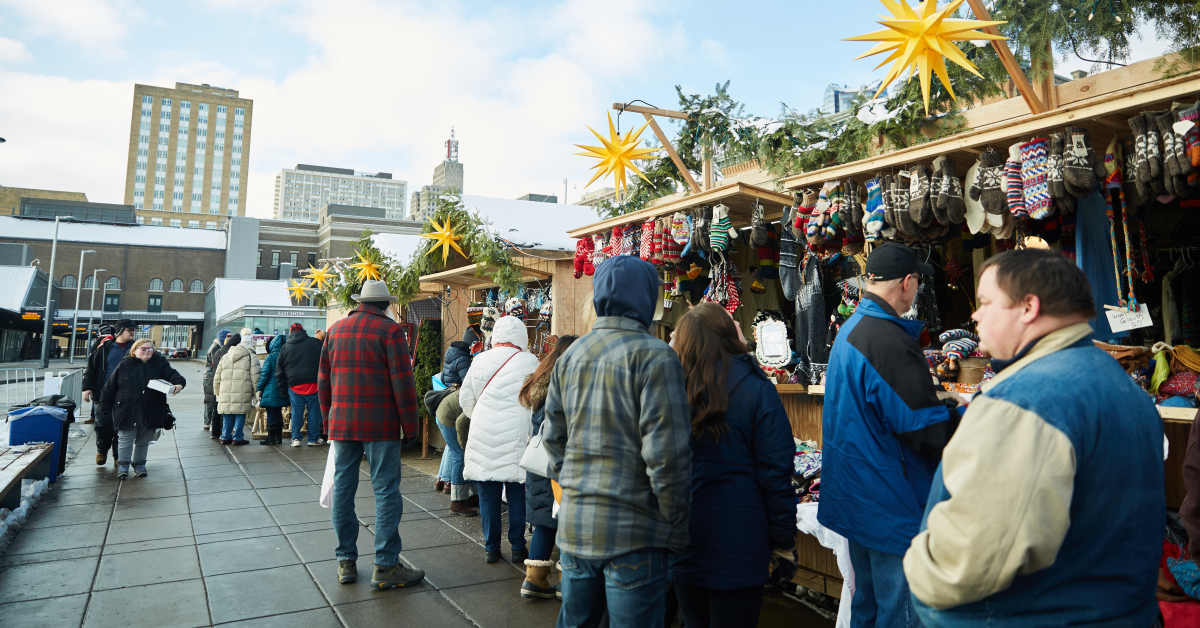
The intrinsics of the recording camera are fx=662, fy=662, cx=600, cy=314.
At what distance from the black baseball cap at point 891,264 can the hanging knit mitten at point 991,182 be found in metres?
1.55

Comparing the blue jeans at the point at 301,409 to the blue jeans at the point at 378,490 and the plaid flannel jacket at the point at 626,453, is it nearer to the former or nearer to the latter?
the blue jeans at the point at 378,490

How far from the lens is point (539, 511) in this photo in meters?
3.96

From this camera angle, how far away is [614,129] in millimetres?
5754

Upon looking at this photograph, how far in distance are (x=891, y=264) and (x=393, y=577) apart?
10.9ft

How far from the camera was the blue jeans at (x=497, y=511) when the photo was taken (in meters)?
4.45

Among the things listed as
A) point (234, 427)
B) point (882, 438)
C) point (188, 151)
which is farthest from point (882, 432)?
point (188, 151)

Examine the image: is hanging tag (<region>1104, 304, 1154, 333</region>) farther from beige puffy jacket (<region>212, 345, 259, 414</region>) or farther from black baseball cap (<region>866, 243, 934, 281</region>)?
beige puffy jacket (<region>212, 345, 259, 414</region>)

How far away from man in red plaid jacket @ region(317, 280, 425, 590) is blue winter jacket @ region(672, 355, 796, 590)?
215cm

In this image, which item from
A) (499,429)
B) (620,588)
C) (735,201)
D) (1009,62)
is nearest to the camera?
(620,588)

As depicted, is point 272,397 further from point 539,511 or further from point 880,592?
point 880,592

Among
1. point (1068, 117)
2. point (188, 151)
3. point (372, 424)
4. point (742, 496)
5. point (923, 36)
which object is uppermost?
point (188, 151)

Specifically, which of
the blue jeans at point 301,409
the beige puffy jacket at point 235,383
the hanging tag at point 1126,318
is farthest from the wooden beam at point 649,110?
the beige puffy jacket at point 235,383

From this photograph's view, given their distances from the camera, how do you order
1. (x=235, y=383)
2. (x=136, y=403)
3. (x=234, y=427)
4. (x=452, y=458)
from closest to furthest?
(x=452, y=458) → (x=136, y=403) → (x=235, y=383) → (x=234, y=427)

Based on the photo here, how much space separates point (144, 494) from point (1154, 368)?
8.08 metres
